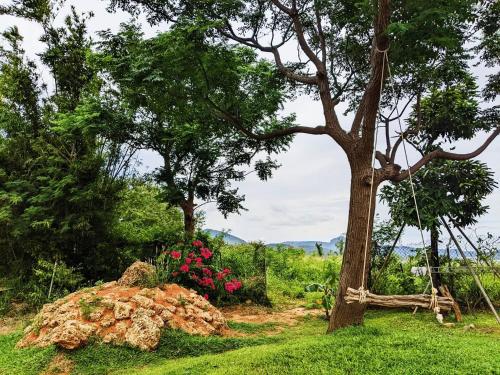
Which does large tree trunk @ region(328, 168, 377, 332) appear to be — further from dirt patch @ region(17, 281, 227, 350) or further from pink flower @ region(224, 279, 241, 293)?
pink flower @ region(224, 279, 241, 293)

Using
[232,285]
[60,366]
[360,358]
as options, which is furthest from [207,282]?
[360,358]

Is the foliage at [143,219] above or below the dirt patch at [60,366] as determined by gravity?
above

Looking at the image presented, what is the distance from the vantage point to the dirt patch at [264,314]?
7007mm

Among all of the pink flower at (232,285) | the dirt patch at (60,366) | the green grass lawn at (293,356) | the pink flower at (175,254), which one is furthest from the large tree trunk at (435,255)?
the dirt patch at (60,366)

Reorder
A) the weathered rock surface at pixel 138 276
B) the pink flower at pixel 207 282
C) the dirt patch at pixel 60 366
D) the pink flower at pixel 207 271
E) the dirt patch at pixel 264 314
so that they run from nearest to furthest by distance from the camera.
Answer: the dirt patch at pixel 60 366, the weathered rock surface at pixel 138 276, the dirt patch at pixel 264 314, the pink flower at pixel 207 282, the pink flower at pixel 207 271

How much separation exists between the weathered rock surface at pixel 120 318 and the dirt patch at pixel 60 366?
0.45ft

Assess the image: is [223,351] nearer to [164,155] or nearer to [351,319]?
[351,319]

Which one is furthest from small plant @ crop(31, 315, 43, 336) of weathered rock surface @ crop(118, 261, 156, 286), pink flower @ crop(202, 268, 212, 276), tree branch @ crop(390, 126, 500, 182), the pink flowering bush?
tree branch @ crop(390, 126, 500, 182)

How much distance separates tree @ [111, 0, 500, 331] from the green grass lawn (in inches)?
42.4

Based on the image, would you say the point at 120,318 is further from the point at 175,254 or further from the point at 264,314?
the point at 264,314

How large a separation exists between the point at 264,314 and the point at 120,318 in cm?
332

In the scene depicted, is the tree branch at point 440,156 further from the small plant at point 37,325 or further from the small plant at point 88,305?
the small plant at point 37,325

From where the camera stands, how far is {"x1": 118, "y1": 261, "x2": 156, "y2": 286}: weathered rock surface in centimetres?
610

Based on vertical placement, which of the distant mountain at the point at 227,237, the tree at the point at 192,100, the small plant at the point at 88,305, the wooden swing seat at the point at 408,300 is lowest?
the small plant at the point at 88,305
